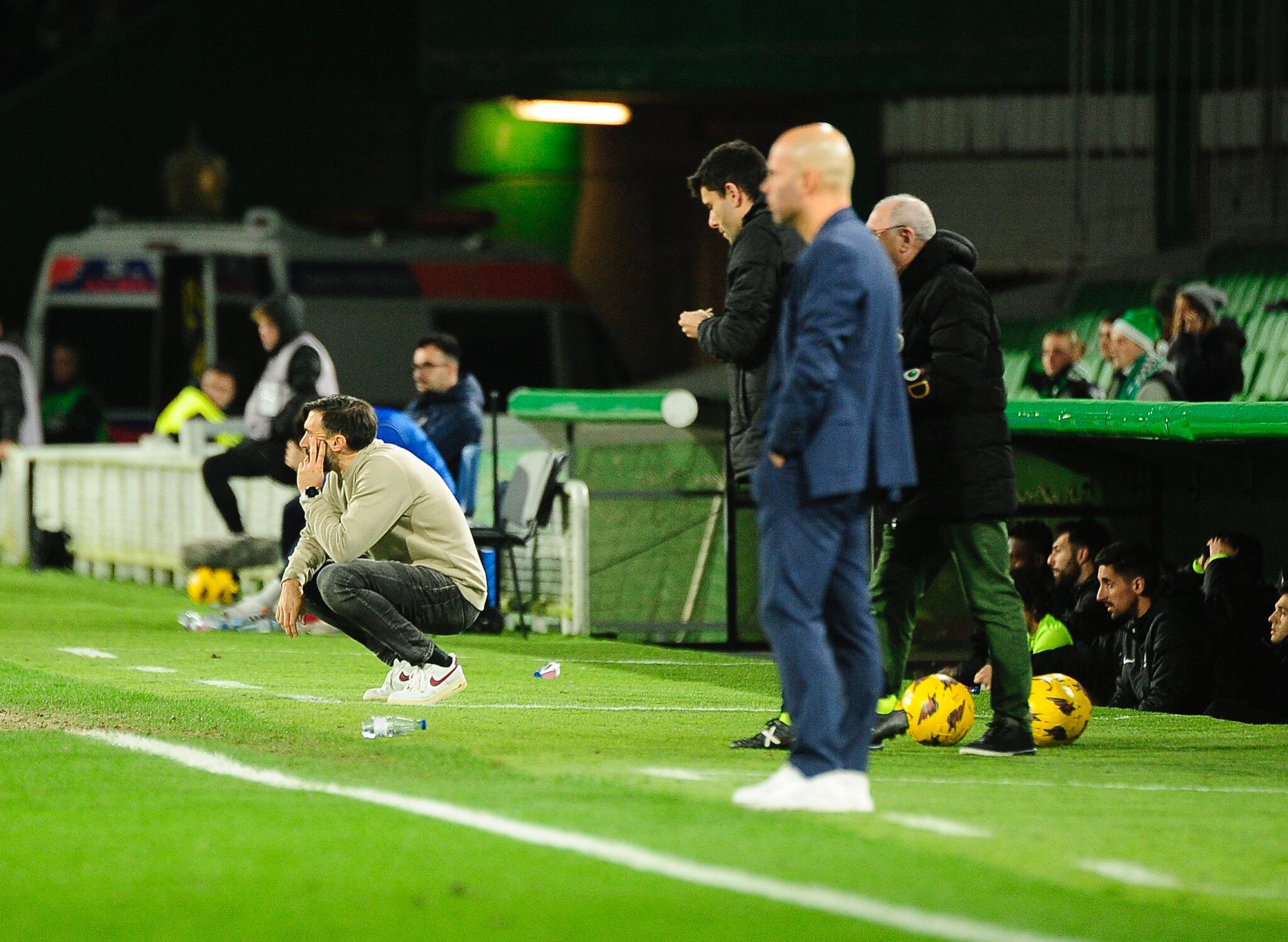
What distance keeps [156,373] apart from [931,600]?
10608mm

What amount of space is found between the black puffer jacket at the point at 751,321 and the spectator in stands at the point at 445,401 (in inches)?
212

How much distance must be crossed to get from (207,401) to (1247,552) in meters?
9.18

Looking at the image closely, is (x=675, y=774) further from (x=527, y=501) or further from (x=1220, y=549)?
(x=527, y=501)

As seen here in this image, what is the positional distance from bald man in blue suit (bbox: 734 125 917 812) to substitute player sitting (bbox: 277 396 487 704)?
274 centimetres

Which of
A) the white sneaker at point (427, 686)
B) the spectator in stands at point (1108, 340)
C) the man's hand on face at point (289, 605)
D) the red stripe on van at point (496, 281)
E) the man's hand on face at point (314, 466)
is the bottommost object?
the white sneaker at point (427, 686)

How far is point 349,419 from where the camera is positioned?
30.6ft

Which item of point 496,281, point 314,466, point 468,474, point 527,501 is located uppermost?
point 496,281

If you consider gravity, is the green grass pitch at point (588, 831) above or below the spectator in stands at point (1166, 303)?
below

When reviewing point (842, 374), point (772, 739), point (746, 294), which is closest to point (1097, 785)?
point (772, 739)

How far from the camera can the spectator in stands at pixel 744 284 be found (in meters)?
7.95

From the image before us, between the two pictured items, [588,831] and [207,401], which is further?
[207,401]

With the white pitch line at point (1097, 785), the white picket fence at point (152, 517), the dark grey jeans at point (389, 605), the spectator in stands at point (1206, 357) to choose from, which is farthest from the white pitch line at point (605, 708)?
the spectator in stands at point (1206, 357)

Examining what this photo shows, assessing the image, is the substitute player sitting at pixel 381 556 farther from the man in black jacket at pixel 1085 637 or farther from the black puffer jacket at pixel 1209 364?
the black puffer jacket at pixel 1209 364

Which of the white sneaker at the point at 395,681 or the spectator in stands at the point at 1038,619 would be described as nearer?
the white sneaker at the point at 395,681
